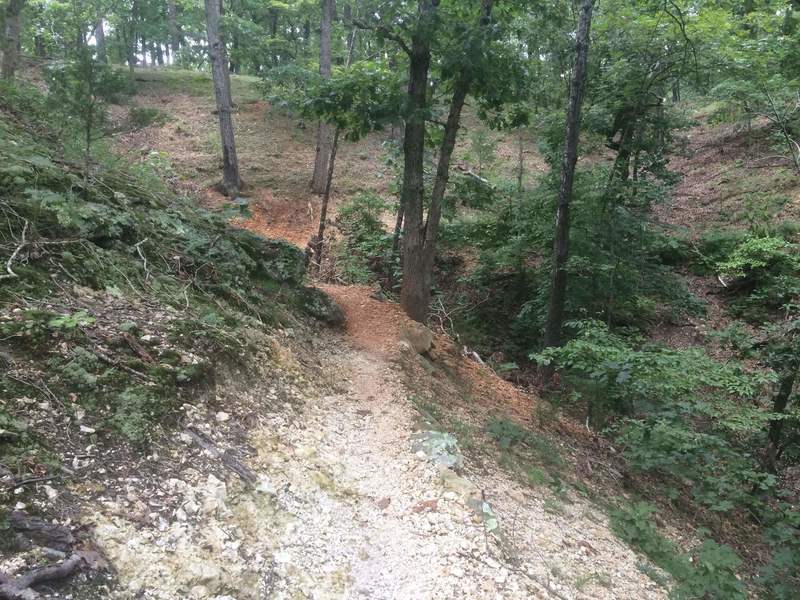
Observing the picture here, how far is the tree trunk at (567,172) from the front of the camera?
718 centimetres

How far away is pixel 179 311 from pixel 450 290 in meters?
8.66

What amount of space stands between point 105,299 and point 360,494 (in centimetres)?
270

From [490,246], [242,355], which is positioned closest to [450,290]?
[490,246]

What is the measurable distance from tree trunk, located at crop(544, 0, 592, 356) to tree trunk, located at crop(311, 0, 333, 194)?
25.9ft

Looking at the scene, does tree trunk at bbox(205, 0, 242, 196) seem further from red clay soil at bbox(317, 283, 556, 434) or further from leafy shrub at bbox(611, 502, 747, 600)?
leafy shrub at bbox(611, 502, 747, 600)

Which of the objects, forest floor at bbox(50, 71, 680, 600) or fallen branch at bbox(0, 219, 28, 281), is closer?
forest floor at bbox(50, 71, 680, 600)

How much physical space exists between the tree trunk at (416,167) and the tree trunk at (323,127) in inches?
Result: 264

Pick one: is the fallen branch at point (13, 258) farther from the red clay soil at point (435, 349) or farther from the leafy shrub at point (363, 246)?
the leafy shrub at point (363, 246)

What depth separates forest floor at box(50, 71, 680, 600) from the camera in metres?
2.82

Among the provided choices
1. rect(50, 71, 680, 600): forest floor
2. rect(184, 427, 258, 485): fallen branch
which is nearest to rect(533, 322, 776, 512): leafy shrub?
rect(50, 71, 680, 600): forest floor

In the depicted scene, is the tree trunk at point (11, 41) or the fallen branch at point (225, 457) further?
the tree trunk at point (11, 41)

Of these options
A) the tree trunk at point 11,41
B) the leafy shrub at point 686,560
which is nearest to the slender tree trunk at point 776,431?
the leafy shrub at point 686,560

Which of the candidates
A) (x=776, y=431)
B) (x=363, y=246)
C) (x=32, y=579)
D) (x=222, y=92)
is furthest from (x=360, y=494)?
(x=222, y=92)

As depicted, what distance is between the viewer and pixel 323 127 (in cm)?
1472
